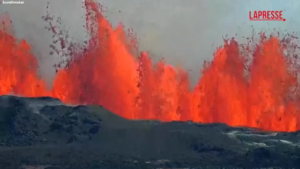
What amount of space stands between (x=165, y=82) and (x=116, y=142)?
228 centimetres

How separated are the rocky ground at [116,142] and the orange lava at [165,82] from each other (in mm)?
293

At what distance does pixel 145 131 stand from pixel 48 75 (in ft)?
9.65

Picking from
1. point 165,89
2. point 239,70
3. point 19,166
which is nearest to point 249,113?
point 239,70

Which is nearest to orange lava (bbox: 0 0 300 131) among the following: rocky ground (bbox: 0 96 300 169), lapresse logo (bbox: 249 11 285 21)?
rocky ground (bbox: 0 96 300 169)

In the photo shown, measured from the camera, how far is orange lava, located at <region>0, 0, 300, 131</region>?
14.6 metres

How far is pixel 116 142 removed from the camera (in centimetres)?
1388

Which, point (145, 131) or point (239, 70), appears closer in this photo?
point (145, 131)

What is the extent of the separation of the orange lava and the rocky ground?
293mm

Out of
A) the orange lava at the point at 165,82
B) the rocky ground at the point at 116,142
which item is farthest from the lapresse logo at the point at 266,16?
the rocky ground at the point at 116,142

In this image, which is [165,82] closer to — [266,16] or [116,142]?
[116,142]

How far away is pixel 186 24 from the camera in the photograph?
1492 centimetres

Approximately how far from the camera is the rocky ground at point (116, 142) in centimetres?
1362

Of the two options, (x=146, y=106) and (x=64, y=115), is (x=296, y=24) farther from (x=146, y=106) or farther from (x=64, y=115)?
(x=64, y=115)

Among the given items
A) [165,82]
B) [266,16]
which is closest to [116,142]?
[165,82]
